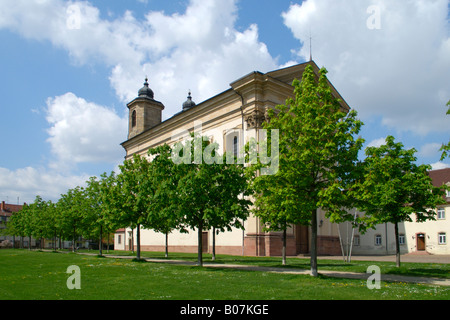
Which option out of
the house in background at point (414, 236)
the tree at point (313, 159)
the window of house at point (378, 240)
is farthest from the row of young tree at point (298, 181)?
the window of house at point (378, 240)

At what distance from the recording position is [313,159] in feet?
52.5

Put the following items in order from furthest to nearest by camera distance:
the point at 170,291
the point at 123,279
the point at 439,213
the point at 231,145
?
the point at 439,213
the point at 231,145
the point at 123,279
the point at 170,291

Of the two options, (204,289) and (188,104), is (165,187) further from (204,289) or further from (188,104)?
(188,104)

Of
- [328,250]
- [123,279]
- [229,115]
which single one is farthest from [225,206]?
[328,250]

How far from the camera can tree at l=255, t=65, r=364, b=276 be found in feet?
51.4

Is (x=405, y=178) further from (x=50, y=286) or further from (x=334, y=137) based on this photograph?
(x=50, y=286)

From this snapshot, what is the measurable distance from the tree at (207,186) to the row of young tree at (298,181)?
54 millimetres

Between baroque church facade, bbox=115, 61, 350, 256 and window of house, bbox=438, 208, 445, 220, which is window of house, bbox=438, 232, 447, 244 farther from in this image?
baroque church facade, bbox=115, 61, 350, 256

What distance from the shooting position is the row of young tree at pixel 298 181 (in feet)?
52.2

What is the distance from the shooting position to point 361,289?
41.3ft

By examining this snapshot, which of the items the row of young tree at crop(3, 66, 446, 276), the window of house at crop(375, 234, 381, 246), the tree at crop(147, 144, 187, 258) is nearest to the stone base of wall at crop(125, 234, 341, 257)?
the row of young tree at crop(3, 66, 446, 276)

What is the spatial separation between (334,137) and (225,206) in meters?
7.42

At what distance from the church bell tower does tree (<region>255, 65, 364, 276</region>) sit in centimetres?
4775

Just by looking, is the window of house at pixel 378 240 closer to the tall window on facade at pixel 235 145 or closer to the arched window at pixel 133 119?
the tall window on facade at pixel 235 145
